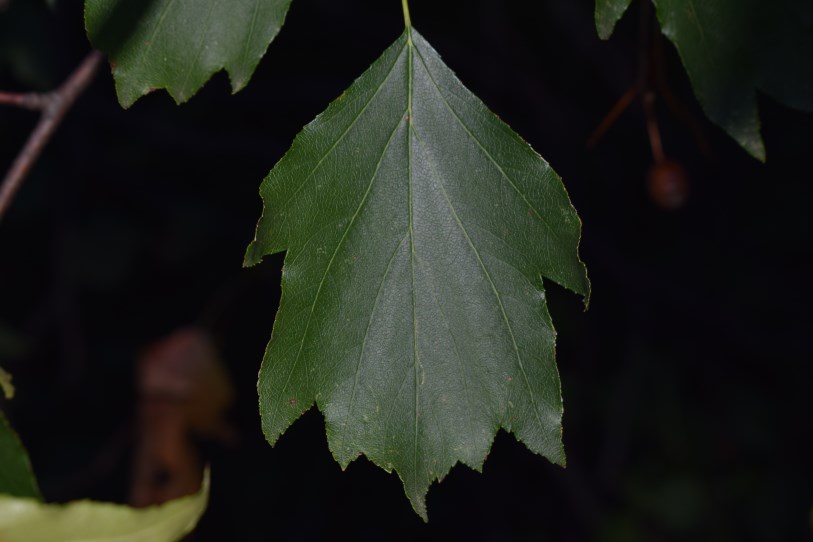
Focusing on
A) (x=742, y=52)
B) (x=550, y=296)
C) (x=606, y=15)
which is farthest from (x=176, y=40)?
(x=550, y=296)

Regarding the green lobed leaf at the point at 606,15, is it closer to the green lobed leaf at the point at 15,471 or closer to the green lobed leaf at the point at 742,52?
the green lobed leaf at the point at 742,52

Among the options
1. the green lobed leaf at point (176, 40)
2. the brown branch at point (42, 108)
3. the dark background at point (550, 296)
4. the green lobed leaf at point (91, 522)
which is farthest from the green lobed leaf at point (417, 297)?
the dark background at point (550, 296)

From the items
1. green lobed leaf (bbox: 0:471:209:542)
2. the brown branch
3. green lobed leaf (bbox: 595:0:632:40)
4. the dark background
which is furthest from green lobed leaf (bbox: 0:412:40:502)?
the dark background

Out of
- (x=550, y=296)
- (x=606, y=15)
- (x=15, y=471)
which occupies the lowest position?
(x=550, y=296)

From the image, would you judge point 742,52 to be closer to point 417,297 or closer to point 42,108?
point 417,297

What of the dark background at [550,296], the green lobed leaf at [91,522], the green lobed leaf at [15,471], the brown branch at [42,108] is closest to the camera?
the green lobed leaf at [91,522]

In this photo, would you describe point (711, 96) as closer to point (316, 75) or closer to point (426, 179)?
point (426, 179)
